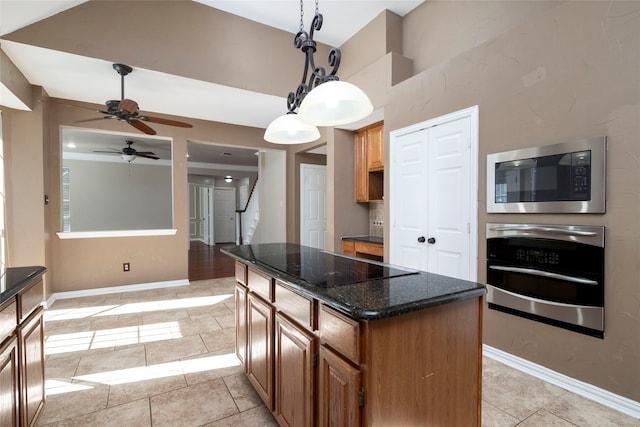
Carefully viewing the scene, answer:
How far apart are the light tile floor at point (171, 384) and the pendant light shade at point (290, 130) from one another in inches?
69.5

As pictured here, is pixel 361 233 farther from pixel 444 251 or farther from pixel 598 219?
pixel 598 219

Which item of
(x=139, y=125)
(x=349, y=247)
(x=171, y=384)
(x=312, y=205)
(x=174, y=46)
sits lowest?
(x=171, y=384)

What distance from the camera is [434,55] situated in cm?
342

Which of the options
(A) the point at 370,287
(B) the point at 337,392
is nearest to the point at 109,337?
(B) the point at 337,392

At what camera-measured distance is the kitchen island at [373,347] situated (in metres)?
1.05

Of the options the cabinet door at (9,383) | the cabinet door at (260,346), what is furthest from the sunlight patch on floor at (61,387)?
the cabinet door at (260,346)

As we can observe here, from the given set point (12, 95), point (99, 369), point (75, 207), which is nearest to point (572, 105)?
point (99, 369)

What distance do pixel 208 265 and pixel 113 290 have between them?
220cm

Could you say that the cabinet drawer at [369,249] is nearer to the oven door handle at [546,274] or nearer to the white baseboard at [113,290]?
the oven door handle at [546,274]

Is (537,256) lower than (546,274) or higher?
higher

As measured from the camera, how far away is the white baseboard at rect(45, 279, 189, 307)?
422cm

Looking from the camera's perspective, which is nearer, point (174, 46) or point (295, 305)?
point (295, 305)

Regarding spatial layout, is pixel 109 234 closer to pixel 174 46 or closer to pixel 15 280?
pixel 174 46

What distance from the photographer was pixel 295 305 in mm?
1442
